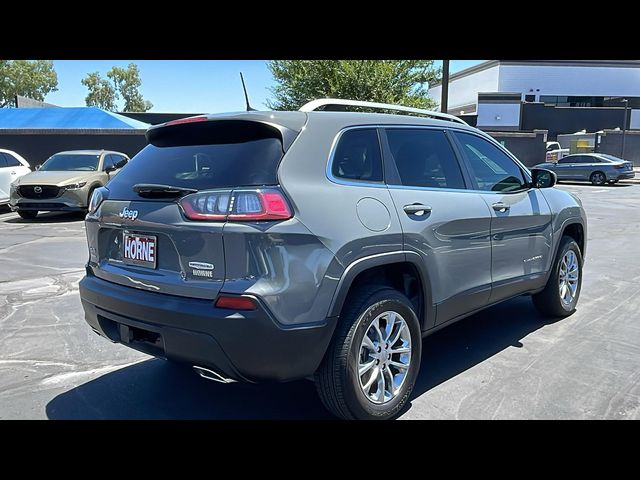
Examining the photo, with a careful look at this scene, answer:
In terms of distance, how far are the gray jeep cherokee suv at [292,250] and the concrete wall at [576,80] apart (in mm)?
50606

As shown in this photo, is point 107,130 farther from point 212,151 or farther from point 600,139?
point 600,139

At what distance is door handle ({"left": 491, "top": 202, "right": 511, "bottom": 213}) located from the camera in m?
4.08

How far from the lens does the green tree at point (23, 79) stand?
205ft

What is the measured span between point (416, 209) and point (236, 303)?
4.49 feet

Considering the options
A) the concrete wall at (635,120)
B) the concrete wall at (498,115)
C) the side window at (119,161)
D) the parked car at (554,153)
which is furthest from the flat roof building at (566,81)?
the side window at (119,161)

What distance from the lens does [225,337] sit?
2.56 m

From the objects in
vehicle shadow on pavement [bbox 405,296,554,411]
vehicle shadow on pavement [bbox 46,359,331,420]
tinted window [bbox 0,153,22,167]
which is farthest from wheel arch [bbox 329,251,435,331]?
tinted window [bbox 0,153,22,167]

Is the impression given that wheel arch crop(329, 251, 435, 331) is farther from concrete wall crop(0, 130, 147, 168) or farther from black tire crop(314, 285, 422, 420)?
concrete wall crop(0, 130, 147, 168)

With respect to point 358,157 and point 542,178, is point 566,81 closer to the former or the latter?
point 542,178

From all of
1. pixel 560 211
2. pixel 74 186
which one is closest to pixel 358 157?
pixel 560 211

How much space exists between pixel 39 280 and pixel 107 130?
18055mm

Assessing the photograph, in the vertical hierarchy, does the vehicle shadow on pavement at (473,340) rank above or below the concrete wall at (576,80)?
below

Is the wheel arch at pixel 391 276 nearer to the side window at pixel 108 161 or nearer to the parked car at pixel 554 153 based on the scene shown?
the side window at pixel 108 161

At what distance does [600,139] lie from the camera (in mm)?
33344
